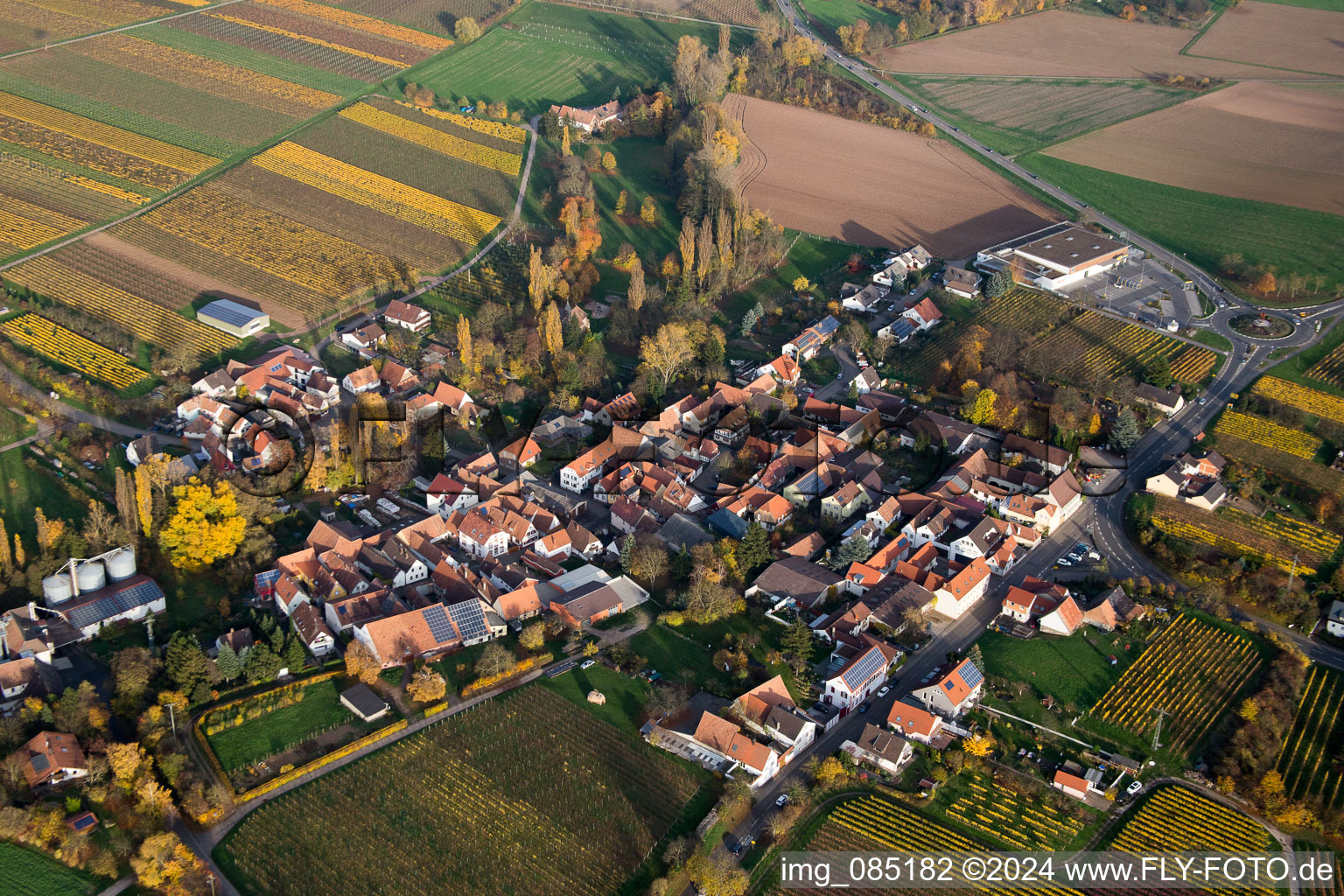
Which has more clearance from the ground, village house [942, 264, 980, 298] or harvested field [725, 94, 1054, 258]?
harvested field [725, 94, 1054, 258]

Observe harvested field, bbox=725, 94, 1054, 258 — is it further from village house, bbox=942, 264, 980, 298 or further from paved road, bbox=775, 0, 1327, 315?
village house, bbox=942, 264, 980, 298

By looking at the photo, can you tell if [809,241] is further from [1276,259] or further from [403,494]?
[403,494]

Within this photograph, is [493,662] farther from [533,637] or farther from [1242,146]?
[1242,146]

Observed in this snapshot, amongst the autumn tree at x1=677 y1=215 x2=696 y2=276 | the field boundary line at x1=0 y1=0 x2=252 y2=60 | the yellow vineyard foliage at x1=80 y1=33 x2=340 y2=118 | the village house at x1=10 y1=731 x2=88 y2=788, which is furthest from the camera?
the field boundary line at x1=0 y1=0 x2=252 y2=60

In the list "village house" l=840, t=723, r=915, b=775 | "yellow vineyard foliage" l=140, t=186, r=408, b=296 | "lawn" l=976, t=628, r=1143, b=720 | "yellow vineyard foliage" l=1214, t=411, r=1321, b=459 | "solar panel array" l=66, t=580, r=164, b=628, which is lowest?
"solar panel array" l=66, t=580, r=164, b=628

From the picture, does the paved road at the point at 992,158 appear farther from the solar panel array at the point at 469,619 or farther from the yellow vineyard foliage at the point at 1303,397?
the solar panel array at the point at 469,619

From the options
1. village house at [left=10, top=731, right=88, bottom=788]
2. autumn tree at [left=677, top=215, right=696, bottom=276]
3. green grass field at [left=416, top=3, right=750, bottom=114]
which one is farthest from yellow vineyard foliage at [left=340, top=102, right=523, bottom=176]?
village house at [left=10, top=731, right=88, bottom=788]
